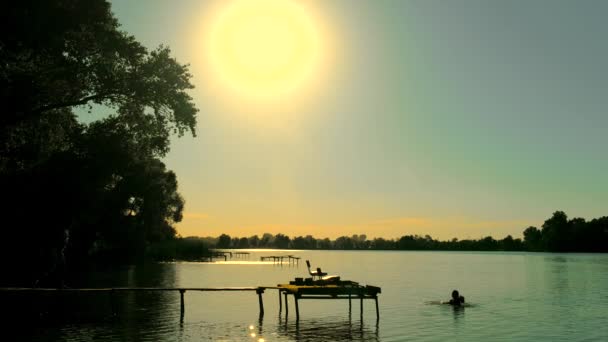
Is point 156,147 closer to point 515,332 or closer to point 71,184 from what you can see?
point 71,184

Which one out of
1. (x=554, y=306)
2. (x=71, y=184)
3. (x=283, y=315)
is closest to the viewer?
(x=71, y=184)

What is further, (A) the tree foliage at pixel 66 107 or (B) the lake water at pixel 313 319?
(B) the lake water at pixel 313 319

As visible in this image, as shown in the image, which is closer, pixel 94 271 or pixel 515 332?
pixel 515 332

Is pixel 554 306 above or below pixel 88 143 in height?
below

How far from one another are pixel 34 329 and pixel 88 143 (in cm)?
1034

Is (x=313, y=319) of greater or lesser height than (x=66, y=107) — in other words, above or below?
below

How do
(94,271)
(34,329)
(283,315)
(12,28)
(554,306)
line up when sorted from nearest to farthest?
1. (12,28)
2. (34,329)
3. (283,315)
4. (554,306)
5. (94,271)

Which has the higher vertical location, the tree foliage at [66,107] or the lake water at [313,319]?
the tree foliage at [66,107]

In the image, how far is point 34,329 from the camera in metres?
28.9

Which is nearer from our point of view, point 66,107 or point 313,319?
point 66,107

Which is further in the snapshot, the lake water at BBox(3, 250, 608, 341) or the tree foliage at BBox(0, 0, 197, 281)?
the lake water at BBox(3, 250, 608, 341)

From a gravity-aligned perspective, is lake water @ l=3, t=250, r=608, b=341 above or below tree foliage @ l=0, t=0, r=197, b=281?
below

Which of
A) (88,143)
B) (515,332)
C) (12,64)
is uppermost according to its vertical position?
(12,64)


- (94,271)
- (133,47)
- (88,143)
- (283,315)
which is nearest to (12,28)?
(133,47)
